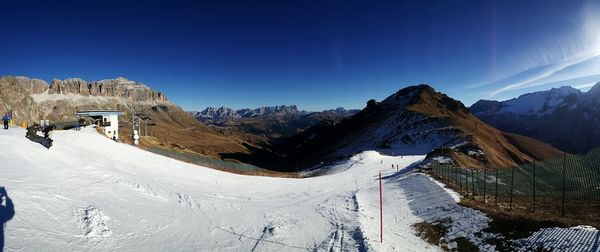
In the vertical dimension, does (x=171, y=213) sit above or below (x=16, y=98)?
below

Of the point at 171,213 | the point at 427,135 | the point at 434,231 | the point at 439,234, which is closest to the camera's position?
the point at 439,234

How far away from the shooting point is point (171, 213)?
17438mm

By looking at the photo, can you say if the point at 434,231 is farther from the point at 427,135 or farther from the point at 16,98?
the point at 16,98

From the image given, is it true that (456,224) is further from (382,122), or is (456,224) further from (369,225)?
(382,122)

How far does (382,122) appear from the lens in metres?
152

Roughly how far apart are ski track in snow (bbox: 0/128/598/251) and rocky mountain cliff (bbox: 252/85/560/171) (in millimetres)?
39617

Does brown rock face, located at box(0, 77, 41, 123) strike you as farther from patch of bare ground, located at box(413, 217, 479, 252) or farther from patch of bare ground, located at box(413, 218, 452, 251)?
patch of bare ground, located at box(413, 217, 479, 252)

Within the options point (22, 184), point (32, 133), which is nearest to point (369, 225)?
point (22, 184)

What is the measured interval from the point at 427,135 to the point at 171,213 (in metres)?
103

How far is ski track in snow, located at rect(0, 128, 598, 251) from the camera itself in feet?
41.2

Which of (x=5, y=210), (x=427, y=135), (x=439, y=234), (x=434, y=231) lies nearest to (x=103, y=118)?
(x=5, y=210)

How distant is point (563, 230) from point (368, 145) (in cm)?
11348

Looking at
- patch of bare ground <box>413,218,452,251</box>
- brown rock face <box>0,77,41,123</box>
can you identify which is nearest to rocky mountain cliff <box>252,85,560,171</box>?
patch of bare ground <box>413,218,452,251</box>

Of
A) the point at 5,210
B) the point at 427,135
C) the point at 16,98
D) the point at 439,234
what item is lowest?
the point at 439,234
